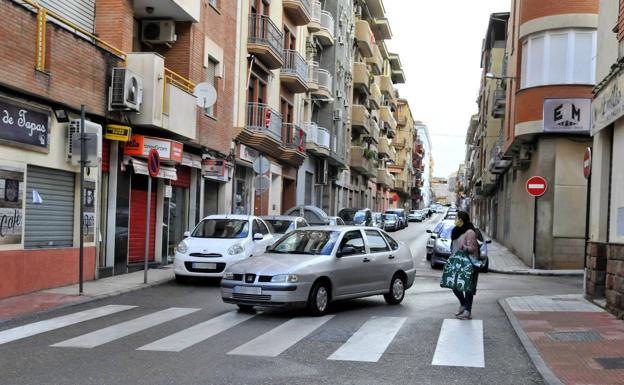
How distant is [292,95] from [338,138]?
34.0 ft

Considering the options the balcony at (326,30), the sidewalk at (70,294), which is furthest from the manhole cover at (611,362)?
the balcony at (326,30)

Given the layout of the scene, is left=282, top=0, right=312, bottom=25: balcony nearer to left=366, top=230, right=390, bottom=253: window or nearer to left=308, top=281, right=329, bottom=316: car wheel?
left=366, top=230, right=390, bottom=253: window

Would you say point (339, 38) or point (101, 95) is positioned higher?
point (339, 38)

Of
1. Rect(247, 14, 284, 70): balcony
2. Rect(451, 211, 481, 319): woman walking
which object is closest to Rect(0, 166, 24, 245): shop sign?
Rect(451, 211, 481, 319): woman walking

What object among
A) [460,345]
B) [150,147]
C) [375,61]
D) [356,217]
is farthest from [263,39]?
[375,61]

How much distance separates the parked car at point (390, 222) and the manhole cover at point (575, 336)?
132 feet

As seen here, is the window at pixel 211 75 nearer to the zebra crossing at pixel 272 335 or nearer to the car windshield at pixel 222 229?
the car windshield at pixel 222 229

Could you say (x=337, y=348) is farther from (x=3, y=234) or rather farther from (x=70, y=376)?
(x=3, y=234)

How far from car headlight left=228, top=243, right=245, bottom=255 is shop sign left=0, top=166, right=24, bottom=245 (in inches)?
175

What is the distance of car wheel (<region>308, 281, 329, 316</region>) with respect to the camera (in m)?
10.2

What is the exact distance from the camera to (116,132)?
49.9 ft

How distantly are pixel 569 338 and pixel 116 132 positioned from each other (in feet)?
35.3

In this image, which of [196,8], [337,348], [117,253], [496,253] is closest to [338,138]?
[496,253]

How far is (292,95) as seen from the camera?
32.7 metres
